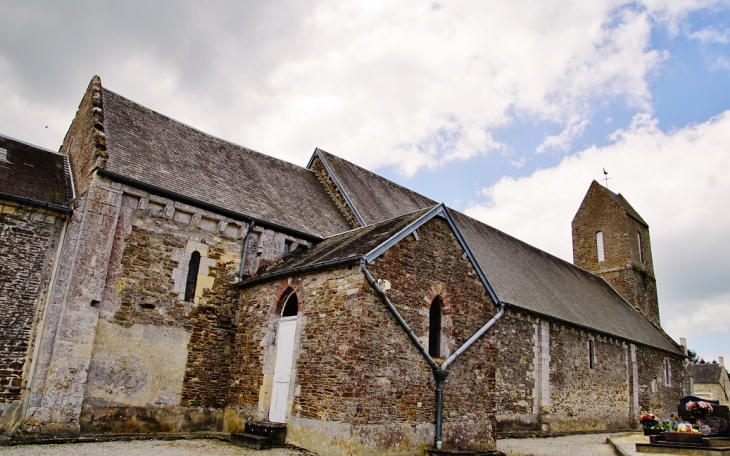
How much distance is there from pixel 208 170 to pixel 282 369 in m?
6.16

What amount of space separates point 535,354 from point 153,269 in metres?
13.1

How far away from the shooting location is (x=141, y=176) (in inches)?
470

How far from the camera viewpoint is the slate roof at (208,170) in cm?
1261

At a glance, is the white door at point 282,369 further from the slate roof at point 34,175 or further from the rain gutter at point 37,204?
the slate roof at point 34,175

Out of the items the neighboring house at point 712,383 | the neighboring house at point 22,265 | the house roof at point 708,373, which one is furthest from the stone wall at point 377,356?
the house roof at point 708,373

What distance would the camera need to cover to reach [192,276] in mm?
12500

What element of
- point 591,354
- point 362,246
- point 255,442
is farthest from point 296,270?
point 591,354

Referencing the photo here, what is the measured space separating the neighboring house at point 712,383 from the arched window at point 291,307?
48.6 metres

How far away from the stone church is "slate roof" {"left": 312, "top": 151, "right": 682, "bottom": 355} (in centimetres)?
391

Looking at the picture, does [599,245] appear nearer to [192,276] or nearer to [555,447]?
[555,447]

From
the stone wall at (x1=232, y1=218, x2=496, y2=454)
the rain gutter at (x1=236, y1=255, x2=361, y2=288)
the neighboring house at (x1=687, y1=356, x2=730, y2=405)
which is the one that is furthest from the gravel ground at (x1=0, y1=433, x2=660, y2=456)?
the neighboring house at (x1=687, y1=356, x2=730, y2=405)

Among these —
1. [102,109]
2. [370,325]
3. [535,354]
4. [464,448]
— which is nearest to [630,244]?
[535,354]

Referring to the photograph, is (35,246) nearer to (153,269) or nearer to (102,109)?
(153,269)

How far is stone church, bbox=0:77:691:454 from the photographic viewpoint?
9.90 metres
